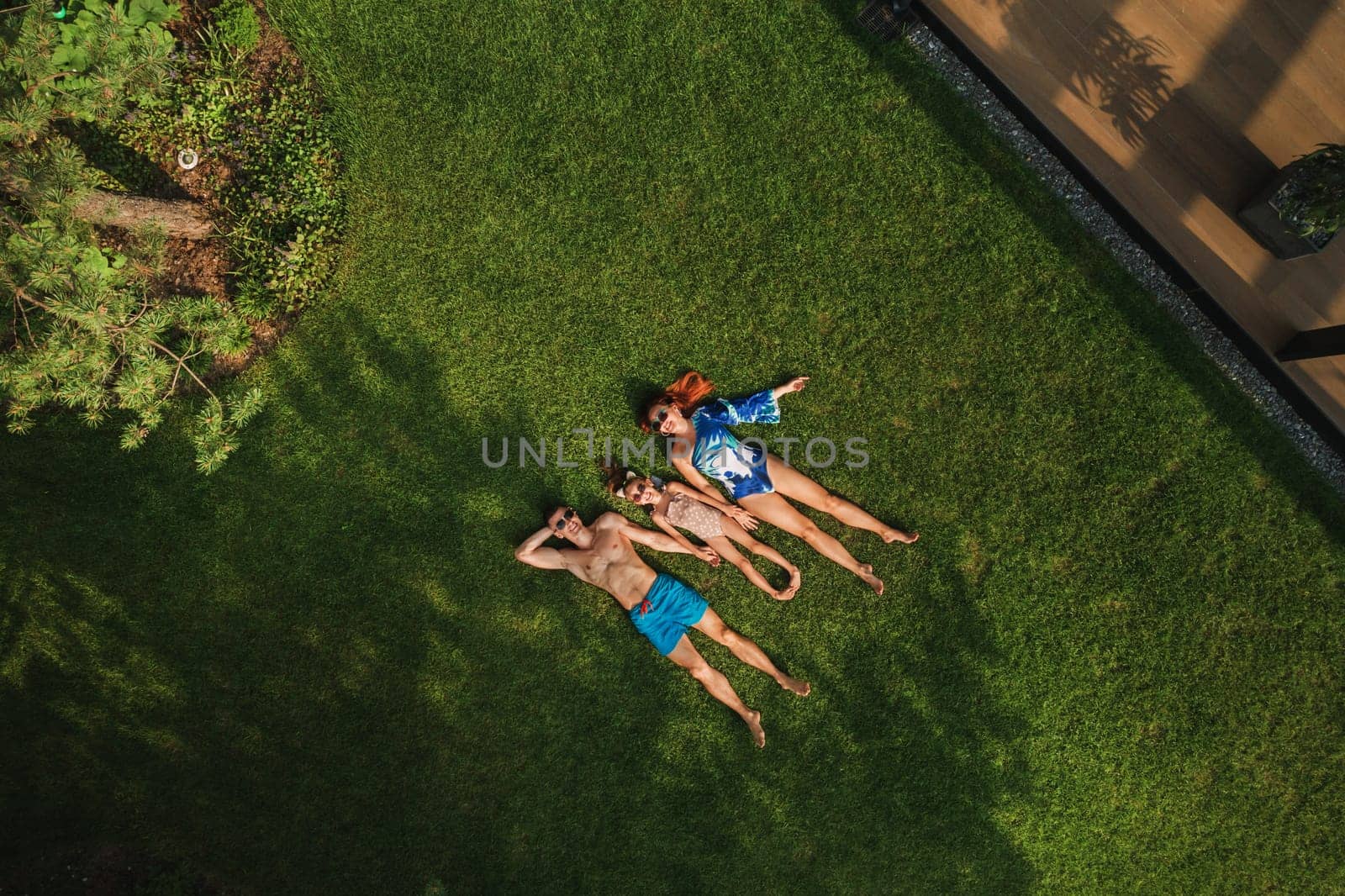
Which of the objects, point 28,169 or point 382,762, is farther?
point 382,762

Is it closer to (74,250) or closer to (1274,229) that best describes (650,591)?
(74,250)

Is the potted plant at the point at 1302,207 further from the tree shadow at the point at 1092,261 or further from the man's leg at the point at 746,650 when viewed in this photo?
the man's leg at the point at 746,650

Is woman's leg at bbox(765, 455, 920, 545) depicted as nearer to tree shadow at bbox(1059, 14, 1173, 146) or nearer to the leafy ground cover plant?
tree shadow at bbox(1059, 14, 1173, 146)

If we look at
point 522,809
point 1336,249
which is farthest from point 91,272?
point 1336,249

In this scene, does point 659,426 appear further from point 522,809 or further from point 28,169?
point 28,169

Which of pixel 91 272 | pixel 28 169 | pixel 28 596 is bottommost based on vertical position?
pixel 28 596

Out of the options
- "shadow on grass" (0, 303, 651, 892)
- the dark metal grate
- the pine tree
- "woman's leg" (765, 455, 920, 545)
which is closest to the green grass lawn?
"shadow on grass" (0, 303, 651, 892)
